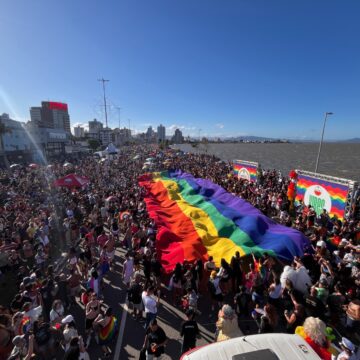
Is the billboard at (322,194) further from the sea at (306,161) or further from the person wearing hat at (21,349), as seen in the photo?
the sea at (306,161)

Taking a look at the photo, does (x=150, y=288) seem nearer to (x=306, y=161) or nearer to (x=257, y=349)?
(x=257, y=349)

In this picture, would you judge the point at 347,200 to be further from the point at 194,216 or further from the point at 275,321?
the point at 275,321

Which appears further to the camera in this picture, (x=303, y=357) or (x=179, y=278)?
(x=179, y=278)

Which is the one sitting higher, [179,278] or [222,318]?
[222,318]

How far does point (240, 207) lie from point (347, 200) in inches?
223

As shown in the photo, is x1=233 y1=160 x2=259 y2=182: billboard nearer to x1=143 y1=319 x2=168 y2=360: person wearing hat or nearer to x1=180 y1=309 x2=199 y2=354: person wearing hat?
x1=180 y1=309 x2=199 y2=354: person wearing hat

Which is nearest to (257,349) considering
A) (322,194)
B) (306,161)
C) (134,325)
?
(134,325)

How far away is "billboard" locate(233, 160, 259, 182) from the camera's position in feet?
69.2

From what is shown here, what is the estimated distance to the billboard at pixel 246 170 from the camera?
2110 cm

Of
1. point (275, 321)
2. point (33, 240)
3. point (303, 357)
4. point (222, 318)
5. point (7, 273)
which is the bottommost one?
point (7, 273)

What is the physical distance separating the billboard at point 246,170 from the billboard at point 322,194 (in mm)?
5450

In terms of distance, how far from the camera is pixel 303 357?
9.53ft

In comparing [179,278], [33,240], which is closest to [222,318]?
[179,278]

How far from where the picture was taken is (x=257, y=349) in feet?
Result: 9.77
